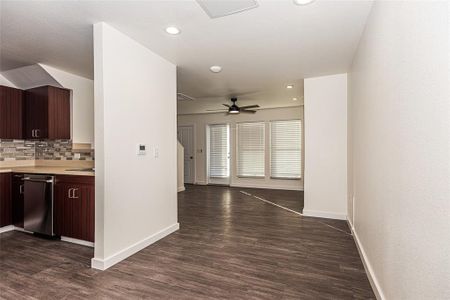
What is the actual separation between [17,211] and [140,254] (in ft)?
7.17

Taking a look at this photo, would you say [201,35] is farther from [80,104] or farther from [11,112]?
[11,112]

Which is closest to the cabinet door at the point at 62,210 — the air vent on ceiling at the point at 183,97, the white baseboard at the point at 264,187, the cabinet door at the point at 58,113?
the cabinet door at the point at 58,113

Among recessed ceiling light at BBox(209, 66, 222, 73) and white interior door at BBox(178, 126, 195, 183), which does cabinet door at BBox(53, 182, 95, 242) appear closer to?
recessed ceiling light at BBox(209, 66, 222, 73)

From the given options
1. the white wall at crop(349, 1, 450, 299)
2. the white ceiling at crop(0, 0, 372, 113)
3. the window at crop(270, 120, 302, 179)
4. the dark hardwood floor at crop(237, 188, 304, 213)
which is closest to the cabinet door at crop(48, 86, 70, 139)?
the white ceiling at crop(0, 0, 372, 113)

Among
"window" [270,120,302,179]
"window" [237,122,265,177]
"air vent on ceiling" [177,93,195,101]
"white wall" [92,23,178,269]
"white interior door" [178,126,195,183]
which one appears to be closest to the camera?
"white wall" [92,23,178,269]

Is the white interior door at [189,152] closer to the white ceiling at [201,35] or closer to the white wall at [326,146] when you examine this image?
the white ceiling at [201,35]

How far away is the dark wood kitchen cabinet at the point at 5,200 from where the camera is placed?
10.9 feet

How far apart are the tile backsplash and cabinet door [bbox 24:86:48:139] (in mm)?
384

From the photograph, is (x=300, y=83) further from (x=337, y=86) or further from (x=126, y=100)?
(x=126, y=100)

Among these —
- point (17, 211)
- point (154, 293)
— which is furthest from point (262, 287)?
point (17, 211)

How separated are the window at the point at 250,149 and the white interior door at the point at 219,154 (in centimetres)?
44

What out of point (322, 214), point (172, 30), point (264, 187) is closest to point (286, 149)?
point (264, 187)

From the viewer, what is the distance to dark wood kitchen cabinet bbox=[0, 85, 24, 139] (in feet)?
11.7

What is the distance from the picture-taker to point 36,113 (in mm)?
3713
